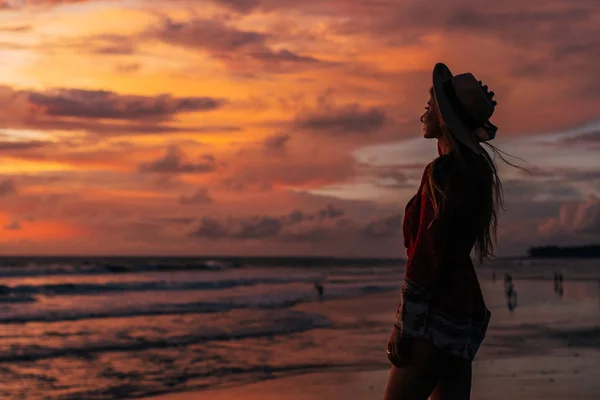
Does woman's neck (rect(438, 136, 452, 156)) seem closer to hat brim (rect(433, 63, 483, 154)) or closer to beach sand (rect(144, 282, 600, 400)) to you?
hat brim (rect(433, 63, 483, 154))

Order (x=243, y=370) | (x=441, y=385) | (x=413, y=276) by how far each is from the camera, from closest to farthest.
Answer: (x=413, y=276), (x=441, y=385), (x=243, y=370)

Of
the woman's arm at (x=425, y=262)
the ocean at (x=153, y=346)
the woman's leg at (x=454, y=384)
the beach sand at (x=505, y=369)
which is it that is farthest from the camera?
the ocean at (x=153, y=346)

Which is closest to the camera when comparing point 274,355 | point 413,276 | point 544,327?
point 413,276

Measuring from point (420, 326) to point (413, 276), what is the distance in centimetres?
20

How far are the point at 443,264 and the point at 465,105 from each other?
676 millimetres

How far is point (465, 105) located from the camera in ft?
11.0

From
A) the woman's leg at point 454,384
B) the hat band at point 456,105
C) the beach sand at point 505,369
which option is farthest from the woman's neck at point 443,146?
the beach sand at point 505,369

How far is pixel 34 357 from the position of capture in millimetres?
11922

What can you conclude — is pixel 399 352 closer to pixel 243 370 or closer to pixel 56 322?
pixel 243 370

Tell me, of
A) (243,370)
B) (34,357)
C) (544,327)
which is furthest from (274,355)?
(544,327)

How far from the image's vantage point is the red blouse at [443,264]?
3172 mm

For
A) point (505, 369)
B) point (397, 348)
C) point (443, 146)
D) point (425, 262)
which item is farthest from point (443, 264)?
point (505, 369)

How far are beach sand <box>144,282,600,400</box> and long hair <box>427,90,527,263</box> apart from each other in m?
5.11

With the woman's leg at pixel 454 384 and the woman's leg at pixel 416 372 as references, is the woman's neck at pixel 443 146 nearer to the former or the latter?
the woman's leg at pixel 416 372
